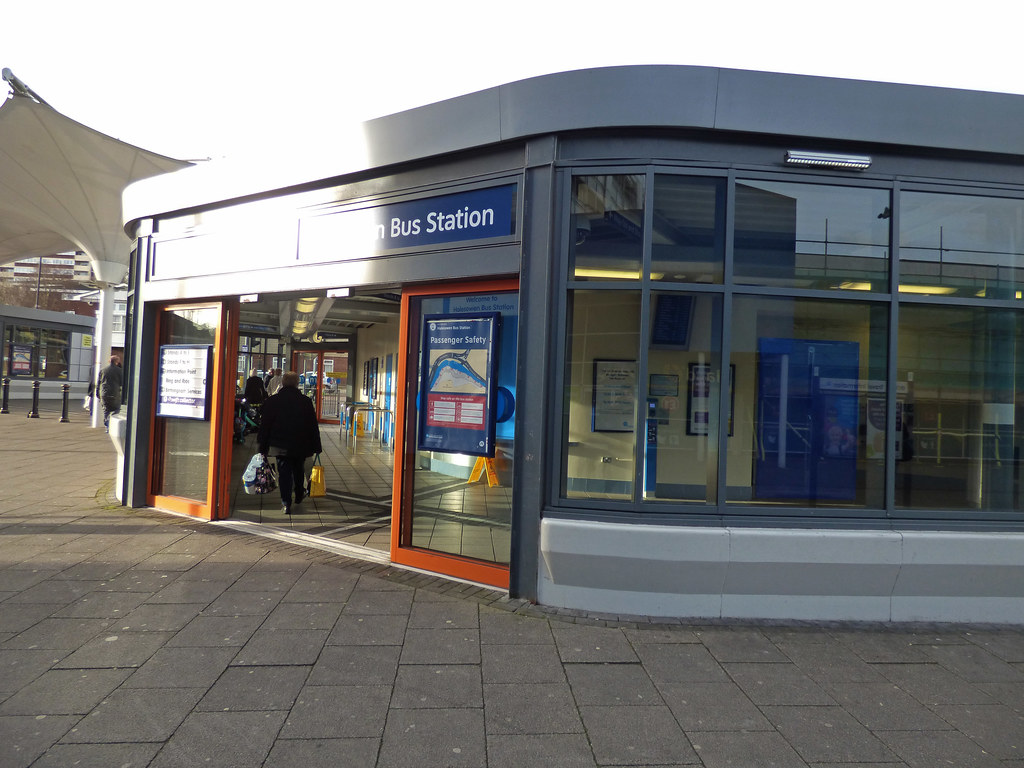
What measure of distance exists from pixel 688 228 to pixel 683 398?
1.19 meters

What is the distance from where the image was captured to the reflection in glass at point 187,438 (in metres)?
7.80

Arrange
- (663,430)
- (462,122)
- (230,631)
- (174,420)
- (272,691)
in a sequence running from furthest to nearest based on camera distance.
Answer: (174,420)
(462,122)
(663,430)
(230,631)
(272,691)

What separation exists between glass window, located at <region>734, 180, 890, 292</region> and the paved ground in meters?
2.42

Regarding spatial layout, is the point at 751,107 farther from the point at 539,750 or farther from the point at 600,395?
the point at 539,750

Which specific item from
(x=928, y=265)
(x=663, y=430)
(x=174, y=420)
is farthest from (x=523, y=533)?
(x=174, y=420)

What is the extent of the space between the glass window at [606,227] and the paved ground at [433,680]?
2.41 metres

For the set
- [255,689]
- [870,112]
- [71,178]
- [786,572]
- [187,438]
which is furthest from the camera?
[71,178]

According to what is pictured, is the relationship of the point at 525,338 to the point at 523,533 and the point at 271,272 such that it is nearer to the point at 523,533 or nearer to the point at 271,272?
the point at 523,533

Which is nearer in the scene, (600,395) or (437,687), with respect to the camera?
(437,687)

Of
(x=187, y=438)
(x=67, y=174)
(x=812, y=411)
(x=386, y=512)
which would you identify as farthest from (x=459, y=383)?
(x=67, y=174)

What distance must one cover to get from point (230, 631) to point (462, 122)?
3896 mm

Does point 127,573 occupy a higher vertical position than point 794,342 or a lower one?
lower

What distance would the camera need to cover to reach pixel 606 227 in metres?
5.16

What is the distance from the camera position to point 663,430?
5.11 metres
